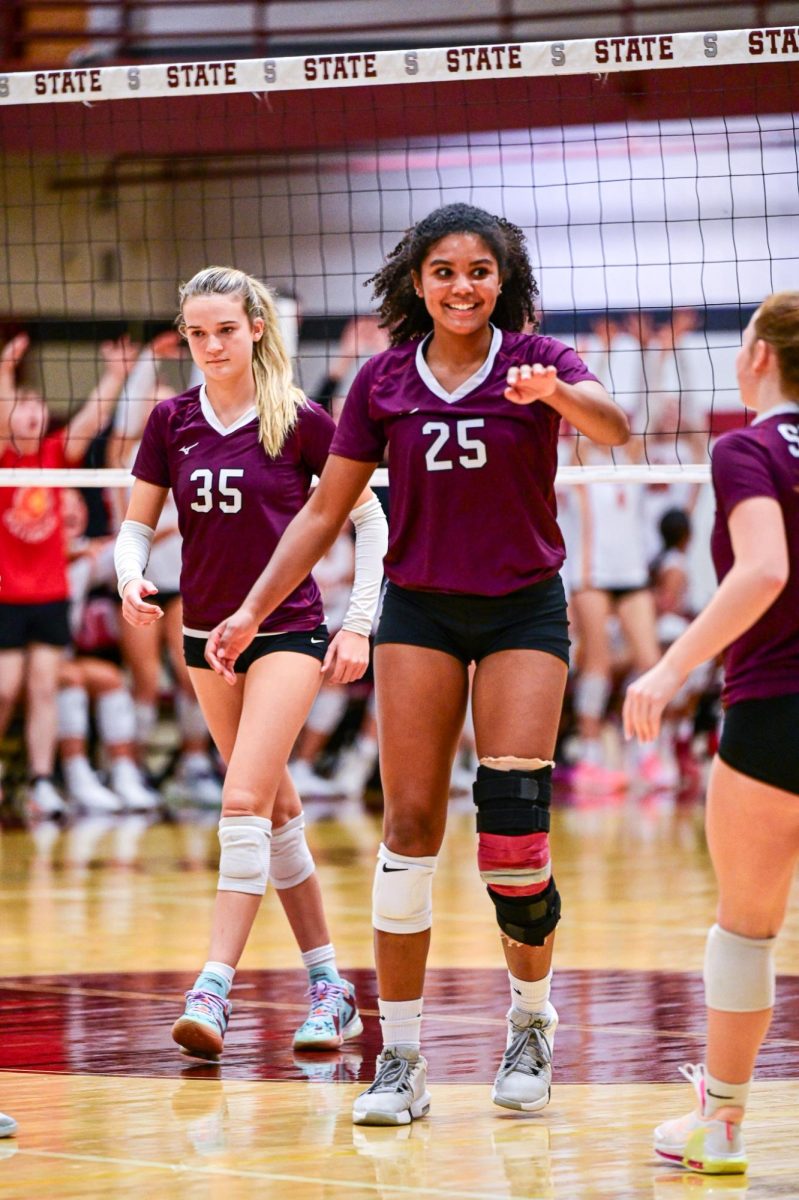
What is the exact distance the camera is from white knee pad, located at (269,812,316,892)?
5.03m

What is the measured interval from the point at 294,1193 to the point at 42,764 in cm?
779

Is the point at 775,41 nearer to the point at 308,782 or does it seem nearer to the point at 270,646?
the point at 270,646

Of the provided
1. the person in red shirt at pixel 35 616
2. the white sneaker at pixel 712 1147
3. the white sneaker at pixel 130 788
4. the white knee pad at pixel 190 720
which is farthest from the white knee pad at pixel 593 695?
Answer: the white sneaker at pixel 712 1147

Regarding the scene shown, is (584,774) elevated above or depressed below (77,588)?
below

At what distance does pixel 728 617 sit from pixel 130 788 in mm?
8250

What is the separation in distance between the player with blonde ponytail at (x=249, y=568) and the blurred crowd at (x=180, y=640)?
189 inches

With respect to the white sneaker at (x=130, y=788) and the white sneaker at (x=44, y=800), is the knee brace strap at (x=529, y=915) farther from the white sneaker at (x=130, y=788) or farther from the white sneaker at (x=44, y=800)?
the white sneaker at (x=130, y=788)

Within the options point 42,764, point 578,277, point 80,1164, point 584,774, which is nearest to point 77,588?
point 42,764

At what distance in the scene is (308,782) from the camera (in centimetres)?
1185

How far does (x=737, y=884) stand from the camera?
11.1 feet

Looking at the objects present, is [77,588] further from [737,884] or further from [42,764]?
[737,884]

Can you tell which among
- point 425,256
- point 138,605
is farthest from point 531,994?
point 425,256

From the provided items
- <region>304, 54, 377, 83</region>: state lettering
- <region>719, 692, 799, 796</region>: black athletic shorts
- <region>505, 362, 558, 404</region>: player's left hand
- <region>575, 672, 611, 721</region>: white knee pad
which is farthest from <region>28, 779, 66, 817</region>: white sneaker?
<region>719, 692, 799, 796</region>: black athletic shorts

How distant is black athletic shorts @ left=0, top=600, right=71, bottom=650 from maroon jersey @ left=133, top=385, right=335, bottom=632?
19.2 feet
